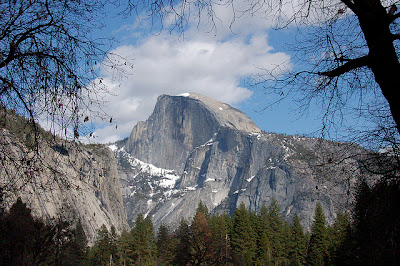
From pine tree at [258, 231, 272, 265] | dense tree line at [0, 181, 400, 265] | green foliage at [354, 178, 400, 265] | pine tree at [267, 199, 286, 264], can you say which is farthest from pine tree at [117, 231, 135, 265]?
green foliage at [354, 178, 400, 265]

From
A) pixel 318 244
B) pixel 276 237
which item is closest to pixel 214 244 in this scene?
pixel 318 244

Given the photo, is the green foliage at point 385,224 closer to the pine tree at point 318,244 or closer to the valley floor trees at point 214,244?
the valley floor trees at point 214,244

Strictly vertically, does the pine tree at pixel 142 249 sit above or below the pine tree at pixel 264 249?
above

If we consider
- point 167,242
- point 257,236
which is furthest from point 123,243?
point 257,236

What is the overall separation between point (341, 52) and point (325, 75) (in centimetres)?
31

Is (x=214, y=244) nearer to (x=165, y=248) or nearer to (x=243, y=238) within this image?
(x=243, y=238)

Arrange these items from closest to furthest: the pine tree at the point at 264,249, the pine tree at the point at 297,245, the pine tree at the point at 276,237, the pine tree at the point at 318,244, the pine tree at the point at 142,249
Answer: the pine tree at the point at 318,244 → the pine tree at the point at 264,249 → the pine tree at the point at 276,237 → the pine tree at the point at 142,249 → the pine tree at the point at 297,245

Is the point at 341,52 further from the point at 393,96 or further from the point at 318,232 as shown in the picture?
the point at 318,232

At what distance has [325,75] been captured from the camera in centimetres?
465

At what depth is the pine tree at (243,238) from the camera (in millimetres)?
54497

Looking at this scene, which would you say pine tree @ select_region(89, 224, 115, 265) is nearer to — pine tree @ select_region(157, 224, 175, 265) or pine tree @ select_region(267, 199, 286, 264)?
pine tree @ select_region(157, 224, 175, 265)

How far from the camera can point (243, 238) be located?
189 feet

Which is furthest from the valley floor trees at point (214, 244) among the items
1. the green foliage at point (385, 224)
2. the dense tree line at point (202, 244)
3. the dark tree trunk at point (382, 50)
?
the dark tree trunk at point (382, 50)

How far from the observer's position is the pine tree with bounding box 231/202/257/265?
54.5m
